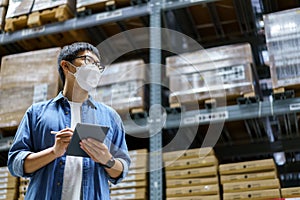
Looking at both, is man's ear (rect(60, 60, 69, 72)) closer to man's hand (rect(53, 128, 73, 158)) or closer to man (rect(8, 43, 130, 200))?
man (rect(8, 43, 130, 200))

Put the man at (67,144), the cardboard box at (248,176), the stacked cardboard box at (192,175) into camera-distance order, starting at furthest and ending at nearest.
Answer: the stacked cardboard box at (192,175)
the cardboard box at (248,176)
the man at (67,144)

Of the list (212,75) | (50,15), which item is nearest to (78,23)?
(50,15)

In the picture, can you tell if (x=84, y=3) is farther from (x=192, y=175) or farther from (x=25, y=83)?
(x=192, y=175)

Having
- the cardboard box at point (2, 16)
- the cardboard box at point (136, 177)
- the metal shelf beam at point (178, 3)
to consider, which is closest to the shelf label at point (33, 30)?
the cardboard box at point (2, 16)

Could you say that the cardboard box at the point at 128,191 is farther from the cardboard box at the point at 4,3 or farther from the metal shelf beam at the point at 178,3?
the cardboard box at the point at 4,3

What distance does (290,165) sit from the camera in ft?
15.9

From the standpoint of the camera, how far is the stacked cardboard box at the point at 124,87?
3570mm

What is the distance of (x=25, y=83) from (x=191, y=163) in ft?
5.01

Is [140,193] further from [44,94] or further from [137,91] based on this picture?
[44,94]

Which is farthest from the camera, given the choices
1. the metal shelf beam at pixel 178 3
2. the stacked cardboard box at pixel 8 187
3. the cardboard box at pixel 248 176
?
the metal shelf beam at pixel 178 3

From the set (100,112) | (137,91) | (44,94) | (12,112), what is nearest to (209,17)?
(137,91)

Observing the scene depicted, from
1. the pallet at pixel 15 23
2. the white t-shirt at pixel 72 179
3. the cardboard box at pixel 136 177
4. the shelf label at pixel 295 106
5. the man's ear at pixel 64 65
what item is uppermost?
the pallet at pixel 15 23

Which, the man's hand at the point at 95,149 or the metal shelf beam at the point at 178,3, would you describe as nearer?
the man's hand at the point at 95,149

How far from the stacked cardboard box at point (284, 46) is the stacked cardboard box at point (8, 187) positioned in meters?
2.14
